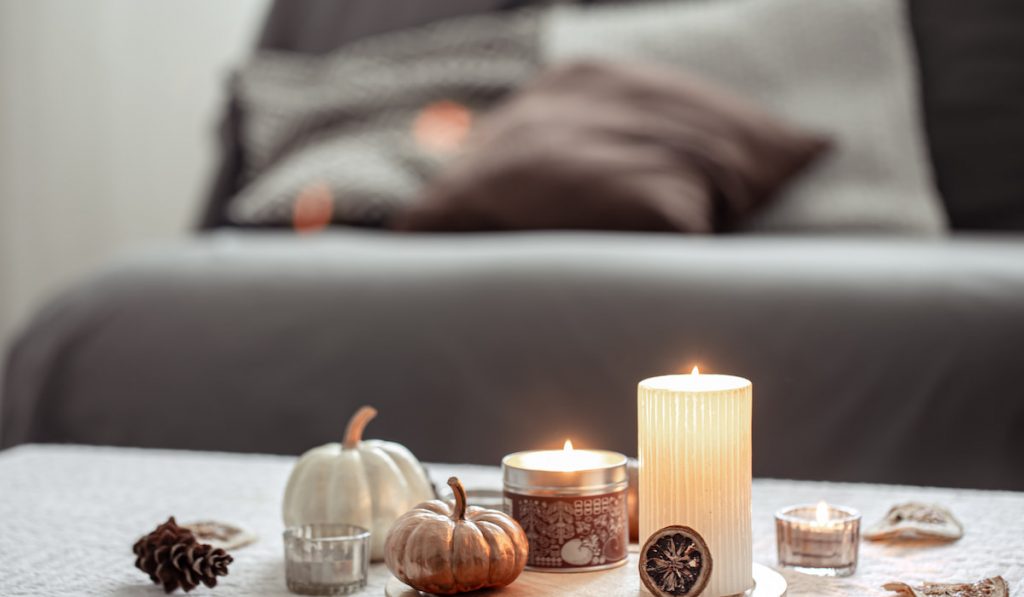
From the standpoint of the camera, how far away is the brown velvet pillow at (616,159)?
1926 millimetres

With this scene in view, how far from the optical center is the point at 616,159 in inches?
77.5

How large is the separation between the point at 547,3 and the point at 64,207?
1.67 meters

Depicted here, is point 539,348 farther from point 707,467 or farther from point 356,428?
point 707,467

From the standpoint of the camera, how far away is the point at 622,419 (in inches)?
55.7

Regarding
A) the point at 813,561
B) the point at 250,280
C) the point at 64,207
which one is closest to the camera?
the point at 813,561

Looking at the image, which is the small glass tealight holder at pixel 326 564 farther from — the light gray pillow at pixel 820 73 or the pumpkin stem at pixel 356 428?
the light gray pillow at pixel 820 73

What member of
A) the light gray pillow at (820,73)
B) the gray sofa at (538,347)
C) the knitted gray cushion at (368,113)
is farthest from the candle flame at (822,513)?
the knitted gray cushion at (368,113)

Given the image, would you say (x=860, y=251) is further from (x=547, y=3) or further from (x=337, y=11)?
(x=337, y=11)

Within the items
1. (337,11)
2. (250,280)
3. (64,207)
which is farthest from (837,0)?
(64,207)

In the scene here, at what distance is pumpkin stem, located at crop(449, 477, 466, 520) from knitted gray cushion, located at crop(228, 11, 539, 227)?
146 centimetres

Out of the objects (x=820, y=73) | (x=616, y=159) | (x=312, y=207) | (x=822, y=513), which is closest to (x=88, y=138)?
(x=312, y=207)

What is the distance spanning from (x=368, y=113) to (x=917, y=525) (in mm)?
1643

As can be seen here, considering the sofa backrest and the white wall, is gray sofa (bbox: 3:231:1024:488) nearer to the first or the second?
the sofa backrest

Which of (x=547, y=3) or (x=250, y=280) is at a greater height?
(x=547, y=3)
